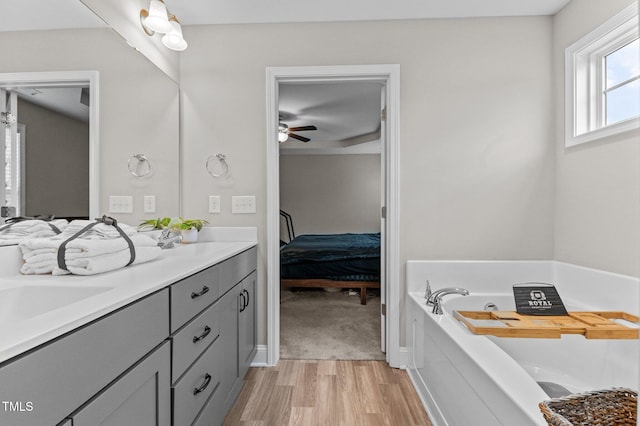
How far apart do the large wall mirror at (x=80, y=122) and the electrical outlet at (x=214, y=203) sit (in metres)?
0.32

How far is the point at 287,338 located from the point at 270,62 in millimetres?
2210

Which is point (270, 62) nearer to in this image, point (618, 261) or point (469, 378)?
point (469, 378)


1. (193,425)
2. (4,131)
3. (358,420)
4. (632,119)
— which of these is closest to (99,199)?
(4,131)

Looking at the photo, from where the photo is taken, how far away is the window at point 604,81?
1.83 meters

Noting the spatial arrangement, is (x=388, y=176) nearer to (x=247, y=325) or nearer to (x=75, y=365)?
(x=247, y=325)

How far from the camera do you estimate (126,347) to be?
0.86 metres

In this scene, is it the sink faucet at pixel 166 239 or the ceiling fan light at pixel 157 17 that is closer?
the ceiling fan light at pixel 157 17

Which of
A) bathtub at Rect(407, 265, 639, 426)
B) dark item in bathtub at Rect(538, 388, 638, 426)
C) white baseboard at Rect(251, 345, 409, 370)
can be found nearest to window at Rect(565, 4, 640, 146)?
bathtub at Rect(407, 265, 639, 426)

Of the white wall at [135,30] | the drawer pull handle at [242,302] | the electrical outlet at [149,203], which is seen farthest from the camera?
the electrical outlet at [149,203]

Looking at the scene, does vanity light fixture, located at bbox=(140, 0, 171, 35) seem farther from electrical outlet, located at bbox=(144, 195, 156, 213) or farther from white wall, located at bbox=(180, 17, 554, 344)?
electrical outlet, located at bbox=(144, 195, 156, 213)

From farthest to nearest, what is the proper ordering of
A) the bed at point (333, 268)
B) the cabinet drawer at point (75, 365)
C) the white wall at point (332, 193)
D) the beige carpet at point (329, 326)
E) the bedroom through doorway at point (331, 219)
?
the white wall at point (332, 193) < the bed at point (333, 268) < the bedroom through doorway at point (331, 219) < the beige carpet at point (329, 326) < the cabinet drawer at point (75, 365)

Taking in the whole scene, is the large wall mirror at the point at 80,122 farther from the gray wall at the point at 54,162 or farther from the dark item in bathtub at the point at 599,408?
the dark item in bathtub at the point at 599,408

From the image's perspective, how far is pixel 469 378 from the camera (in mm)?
1309

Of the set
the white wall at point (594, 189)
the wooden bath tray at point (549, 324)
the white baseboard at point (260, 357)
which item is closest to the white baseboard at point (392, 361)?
the white baseboard at point (260, 357)
